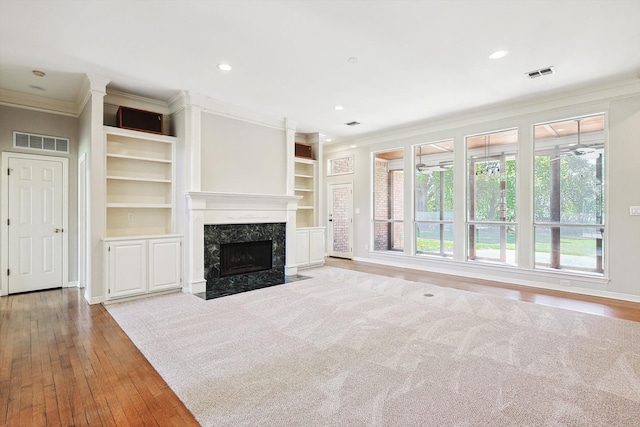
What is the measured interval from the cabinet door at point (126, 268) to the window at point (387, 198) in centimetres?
507

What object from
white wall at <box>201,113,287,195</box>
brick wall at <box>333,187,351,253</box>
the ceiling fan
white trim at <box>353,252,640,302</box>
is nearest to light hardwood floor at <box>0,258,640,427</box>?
white trim at <box>353,252,640,302</box>

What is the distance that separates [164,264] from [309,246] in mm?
2936

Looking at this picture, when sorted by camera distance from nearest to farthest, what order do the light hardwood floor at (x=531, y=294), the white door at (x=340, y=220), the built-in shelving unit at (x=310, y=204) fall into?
1. the light hardwood floor at (x=531, y=294)
2. the built-in shelving unit at (x=310, y=204)
3. the white door at (x=340, y=220)

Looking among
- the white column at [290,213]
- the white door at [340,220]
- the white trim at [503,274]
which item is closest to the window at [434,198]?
the white trim at [503,274]

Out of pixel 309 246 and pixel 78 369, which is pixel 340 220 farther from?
pixel 78 369

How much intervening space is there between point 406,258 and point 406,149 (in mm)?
2418

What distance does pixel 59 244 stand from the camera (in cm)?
510

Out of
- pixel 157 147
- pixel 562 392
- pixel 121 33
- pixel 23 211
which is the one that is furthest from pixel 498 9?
pixel 23 211

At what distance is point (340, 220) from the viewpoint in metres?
8.45

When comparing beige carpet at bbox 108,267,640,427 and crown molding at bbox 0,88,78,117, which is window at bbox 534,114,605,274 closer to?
beige carpet at bbox 108,267,640,427

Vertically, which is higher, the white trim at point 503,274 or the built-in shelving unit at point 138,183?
the built-in shelving unit at point 138,183

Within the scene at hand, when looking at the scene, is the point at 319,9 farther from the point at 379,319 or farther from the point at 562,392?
the point at 562,392

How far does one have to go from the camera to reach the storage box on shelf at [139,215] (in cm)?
437

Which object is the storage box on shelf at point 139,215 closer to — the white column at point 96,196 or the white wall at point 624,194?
the white column at point 96,196
